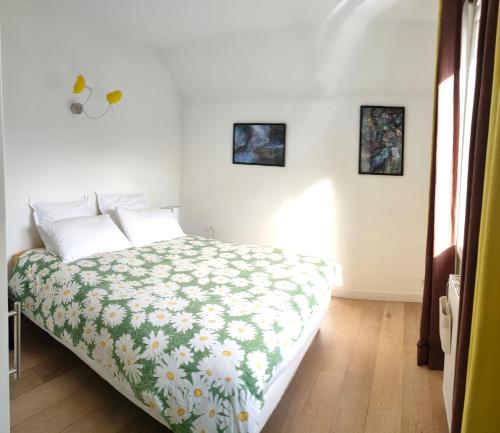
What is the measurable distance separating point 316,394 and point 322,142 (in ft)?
8.33

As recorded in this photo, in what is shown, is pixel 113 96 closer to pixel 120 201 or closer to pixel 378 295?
pixel 120 201

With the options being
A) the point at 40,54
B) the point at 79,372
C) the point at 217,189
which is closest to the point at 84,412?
the point at 79,372

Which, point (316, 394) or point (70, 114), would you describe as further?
point (70, 114)

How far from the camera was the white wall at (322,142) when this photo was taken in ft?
11.9

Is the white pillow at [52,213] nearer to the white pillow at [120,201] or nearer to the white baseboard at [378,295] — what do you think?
the white pillow at [120,201]

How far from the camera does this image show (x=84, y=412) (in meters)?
2.10

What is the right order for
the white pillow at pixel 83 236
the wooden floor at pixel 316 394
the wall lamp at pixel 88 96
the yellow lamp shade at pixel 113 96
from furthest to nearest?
the yellow lamp shade at pixel 113 96 < the wall lamp at pixel 88 96 < the white pillow at pixel 83 236 < the wooden floor at pixel 316 394

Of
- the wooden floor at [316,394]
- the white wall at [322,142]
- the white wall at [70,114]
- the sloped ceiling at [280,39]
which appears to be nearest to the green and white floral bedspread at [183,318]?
the wooden floor at [316,394]

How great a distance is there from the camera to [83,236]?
3.05 meters

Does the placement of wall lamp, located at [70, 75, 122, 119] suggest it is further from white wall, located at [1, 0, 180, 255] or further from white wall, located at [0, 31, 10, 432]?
white wall, located at [0, 31, 10, 432]

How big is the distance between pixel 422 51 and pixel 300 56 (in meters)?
1.05

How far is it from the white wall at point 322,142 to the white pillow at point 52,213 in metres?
1.61

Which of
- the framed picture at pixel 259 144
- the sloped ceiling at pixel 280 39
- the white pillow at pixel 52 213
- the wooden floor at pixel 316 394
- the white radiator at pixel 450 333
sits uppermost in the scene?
the sloped ceiling at pixel 280 39

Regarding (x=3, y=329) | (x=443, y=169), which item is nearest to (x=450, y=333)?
(x=443, y=169)
